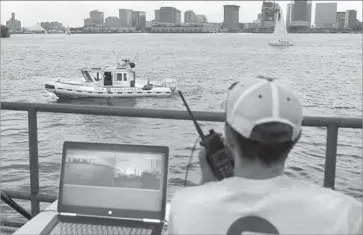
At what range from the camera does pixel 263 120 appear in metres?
1.58

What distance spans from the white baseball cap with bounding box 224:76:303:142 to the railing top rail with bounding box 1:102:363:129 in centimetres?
150

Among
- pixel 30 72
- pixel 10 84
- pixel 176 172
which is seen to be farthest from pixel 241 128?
pixel 30 72

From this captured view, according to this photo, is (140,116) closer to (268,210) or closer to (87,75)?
(268,210)

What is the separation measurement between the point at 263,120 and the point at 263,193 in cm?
23

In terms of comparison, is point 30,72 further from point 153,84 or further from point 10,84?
point 153,84

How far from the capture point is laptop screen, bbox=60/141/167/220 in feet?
7.43

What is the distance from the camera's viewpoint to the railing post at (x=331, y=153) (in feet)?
10.8

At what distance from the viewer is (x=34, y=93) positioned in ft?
142

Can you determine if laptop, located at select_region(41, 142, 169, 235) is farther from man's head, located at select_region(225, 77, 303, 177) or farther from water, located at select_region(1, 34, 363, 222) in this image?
man's head, located at select_region(225, 77, 303, 177)

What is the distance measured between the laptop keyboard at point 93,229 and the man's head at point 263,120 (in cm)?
74

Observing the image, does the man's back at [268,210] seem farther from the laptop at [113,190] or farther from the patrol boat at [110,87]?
the patrol boat at [110,87]

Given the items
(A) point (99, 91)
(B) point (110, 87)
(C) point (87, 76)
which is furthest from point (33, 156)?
(C) point (87, 76)

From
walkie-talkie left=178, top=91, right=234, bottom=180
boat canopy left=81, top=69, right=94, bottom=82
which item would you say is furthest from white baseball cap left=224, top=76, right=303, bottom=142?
boat canopy left=81, top=69, right=94, bottom=82

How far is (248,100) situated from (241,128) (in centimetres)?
9
